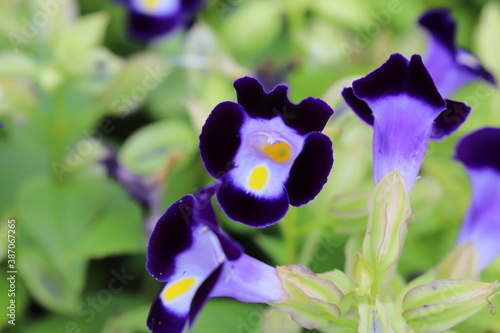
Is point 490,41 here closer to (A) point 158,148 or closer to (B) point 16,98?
(A) point 158,148

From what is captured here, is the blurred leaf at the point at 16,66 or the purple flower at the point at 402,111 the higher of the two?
the purple flower at the point at 402,111

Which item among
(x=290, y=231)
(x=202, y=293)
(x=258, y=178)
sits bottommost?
(x=290, y=231)

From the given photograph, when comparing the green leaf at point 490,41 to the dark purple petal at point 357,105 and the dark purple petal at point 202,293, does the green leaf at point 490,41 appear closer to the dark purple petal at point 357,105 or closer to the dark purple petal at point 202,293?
the dark purple petal at point 357,105

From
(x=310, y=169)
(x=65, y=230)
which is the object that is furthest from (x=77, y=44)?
(x=310, y=169)

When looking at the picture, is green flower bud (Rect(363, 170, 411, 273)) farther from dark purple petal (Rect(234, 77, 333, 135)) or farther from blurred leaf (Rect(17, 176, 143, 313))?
blurred leaf (Rect(17, 176, 143, 313))

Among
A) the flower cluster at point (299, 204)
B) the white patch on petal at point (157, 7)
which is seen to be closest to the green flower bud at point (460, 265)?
the flower cluster at point (299, 204)

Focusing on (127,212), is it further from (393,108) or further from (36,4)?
(393,108)

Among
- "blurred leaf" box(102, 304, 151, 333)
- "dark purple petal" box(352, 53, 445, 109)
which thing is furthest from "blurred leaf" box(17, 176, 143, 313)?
"dark purple petal" box(352, 53, 445, 109)
